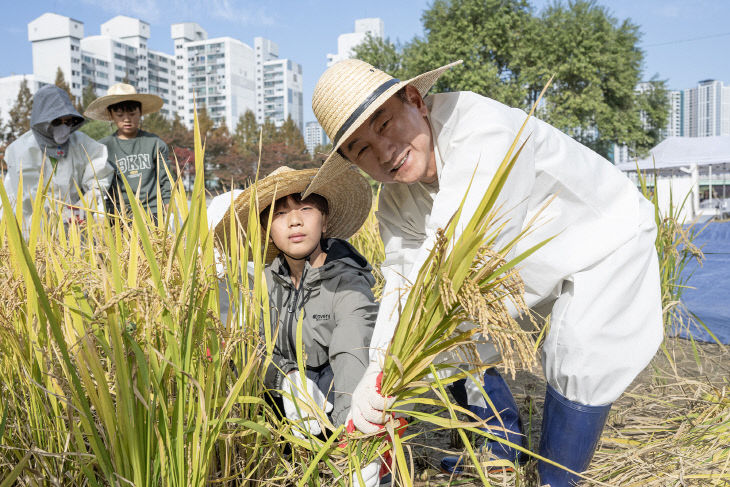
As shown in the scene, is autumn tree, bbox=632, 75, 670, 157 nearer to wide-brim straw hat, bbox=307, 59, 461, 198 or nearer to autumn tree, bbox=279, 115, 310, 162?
autumn tree, bbox=279, 115, 310, 162

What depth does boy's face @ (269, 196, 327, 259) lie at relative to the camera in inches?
71.6

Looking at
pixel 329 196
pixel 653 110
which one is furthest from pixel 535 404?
pixel 653 110

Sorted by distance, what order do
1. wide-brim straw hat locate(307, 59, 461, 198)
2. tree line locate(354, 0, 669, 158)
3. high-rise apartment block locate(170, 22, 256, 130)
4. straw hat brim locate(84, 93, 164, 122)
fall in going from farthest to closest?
high-rise apartment block locate(170, 22, 256, 130), tree line locate(354, 0, 669, 158), straw hat brim locate(84, 93, 164, 122), wide-brim straw hat locate(307, 59, 461, 198)

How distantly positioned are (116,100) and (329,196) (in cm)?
230

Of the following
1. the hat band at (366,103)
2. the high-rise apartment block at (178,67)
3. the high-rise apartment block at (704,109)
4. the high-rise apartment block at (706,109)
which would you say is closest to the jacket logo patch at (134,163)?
the hat band at (366,103)

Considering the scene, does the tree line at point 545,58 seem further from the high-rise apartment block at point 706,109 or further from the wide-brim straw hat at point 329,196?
the high-rise apartment block at point 706,109

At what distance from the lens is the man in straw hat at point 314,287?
1.66 metres

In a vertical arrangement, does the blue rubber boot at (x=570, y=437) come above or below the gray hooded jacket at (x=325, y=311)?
below

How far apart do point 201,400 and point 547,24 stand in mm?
24503

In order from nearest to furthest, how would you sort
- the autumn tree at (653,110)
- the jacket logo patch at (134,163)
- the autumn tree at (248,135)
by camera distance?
the jacket logo patch at (134,163) < the autumn tree at (653,110) < the autumn tree at (248,135)

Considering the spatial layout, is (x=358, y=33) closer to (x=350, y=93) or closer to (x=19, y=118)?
(x=19, y=118)

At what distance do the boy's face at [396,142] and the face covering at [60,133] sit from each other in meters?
2.17

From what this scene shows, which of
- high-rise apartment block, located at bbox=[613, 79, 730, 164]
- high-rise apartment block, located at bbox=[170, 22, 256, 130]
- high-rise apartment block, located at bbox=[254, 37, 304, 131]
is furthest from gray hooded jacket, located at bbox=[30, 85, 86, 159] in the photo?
high-rise apartment block, located at bbox=[613, 79, 730, 164]

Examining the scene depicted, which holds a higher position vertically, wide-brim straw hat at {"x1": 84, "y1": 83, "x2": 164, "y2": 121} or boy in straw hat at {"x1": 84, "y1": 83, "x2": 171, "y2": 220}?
wide-brim straw hat at {"x1": 84, "y1": 83, "x2": 164, "y2": 121}
